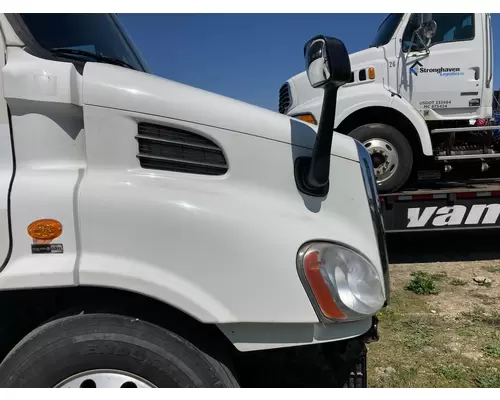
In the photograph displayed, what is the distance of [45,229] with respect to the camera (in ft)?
5.41

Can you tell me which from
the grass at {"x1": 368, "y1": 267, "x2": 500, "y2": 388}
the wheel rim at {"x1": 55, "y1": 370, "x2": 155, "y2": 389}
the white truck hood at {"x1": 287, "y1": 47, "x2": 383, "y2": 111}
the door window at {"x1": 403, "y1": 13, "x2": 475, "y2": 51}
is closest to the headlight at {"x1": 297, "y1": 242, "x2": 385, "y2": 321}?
the wheel rim at {"x1": 55, "y1": 370, "x2": 155, "y2": 389}

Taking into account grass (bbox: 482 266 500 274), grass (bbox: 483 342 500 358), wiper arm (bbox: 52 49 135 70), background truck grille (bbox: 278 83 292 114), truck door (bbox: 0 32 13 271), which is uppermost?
background truck grille (bbox: 278 83 292 114)

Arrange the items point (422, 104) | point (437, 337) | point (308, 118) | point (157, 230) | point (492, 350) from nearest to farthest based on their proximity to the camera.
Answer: point (157, 230) → point (492, 350) → point (437, 337) → point (308, 118) → point (422, 104)

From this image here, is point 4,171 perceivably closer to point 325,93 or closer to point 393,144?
point 325,93

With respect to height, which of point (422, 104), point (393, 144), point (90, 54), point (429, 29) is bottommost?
point (90, 54)

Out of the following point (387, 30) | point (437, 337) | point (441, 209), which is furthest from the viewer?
point (387, 30)

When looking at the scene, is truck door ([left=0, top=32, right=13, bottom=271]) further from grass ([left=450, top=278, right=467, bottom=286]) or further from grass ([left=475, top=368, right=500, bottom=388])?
grass ([left=450, top=278, right=467, bottom=286])

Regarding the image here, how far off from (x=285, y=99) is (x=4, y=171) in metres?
5.13

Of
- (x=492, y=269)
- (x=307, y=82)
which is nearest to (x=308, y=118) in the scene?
(x=307, y=82)

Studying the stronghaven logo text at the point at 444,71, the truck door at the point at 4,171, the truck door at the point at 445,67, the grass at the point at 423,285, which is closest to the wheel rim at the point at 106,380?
the truck door at the point at 4,171

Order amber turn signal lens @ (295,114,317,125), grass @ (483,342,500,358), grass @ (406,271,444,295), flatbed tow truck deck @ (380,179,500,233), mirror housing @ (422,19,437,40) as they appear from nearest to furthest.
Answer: grass @ (483,342,500,358)
grass @ (406,271,444,295)
flatbed tow truck deck @ (380,179,500,233)
mirror housing @ (422,19,437,40)
amber turn signal lens @ (295,114,317,125)

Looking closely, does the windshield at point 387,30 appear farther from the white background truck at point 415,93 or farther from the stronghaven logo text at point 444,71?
the stronghaven logo text at point 444,71

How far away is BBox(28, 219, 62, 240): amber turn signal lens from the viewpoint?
1.65 meters

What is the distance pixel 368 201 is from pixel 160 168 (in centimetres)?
92
